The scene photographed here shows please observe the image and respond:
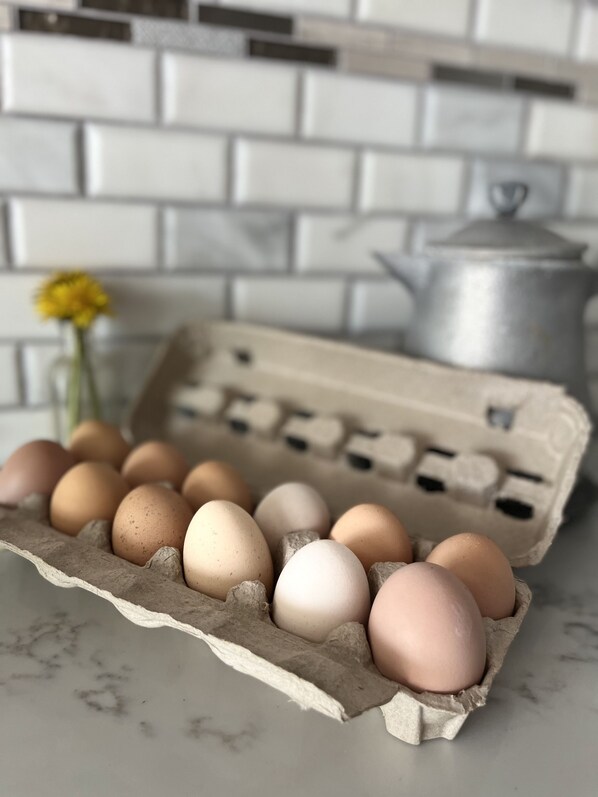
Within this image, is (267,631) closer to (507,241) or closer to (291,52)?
(507,241)

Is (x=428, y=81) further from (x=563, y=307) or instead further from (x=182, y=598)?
(x=182, y=598)

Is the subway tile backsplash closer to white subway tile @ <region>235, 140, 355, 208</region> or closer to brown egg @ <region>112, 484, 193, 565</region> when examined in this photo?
white subway tile @ <region>235, 140, 355, 208</region>

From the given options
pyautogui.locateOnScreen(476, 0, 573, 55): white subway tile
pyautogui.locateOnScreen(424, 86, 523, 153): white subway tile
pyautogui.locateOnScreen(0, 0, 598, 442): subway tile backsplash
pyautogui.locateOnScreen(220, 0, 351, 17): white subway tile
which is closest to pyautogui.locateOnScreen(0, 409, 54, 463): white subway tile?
pyautogui.locateOnScreen(0, 0, 598, 442): subway tile backsplash

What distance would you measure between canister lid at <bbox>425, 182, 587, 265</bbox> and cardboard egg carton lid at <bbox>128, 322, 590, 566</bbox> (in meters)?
0.12

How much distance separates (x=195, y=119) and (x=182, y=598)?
2.01 ft

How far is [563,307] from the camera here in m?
0.73

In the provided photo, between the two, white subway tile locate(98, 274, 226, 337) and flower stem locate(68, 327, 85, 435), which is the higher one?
white subway tile locate(98, 274, 226, 337)

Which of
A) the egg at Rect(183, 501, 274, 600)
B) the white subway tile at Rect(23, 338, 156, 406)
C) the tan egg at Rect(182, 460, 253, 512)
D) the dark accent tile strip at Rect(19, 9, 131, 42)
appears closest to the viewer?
the egg at Rect(183, 501, 274, 600)

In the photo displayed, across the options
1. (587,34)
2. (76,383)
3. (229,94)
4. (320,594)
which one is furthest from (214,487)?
(587,34)

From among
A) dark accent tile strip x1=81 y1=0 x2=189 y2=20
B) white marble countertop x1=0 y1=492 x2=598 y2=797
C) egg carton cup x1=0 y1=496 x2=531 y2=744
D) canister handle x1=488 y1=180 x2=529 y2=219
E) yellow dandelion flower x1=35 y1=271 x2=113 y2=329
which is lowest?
white marble countertop x1=0 y1=492 x2=598 y2=797

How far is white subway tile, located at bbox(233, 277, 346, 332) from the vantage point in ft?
3.13

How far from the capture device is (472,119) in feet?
3.37

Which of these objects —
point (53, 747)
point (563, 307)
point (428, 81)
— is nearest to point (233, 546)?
point (53, 747)

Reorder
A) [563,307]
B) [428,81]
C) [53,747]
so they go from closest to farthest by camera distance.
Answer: [53,747] < [563,307] < [428,81]
